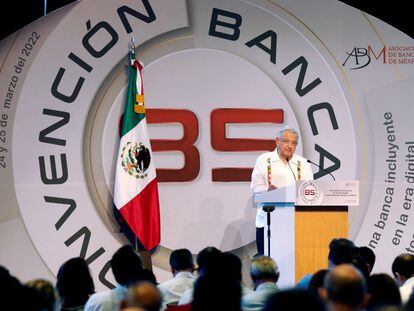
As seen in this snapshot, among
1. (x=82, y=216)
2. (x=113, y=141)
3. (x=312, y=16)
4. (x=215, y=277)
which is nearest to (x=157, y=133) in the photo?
(x=113, y=141)

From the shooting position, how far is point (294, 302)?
7.61 ft

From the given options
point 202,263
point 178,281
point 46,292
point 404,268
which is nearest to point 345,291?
point 46,292

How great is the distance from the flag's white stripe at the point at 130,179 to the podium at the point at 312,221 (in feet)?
6.62

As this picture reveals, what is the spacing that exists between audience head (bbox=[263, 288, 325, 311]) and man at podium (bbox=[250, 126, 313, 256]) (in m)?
4.56

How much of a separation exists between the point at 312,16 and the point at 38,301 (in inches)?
239

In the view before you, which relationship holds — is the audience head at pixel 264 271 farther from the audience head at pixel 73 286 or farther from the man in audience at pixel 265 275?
the audience head at pixel 73 286

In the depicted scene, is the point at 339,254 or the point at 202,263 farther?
the point at 202,263

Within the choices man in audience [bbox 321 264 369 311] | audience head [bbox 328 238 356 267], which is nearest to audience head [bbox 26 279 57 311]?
man in audience [bbox 321 264 369 311]

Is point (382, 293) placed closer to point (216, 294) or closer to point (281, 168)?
point (216, 294)

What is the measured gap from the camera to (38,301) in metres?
2.91

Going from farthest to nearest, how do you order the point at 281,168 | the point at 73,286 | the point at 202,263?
the point at 281,168 < the point at 202,263 < the point at 73,286

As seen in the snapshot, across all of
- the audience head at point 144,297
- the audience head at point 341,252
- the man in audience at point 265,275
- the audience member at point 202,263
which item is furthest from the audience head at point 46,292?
the audience head at point 341,252

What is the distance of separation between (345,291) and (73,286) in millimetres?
1964

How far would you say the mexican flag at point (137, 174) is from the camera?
7520 millimetres
